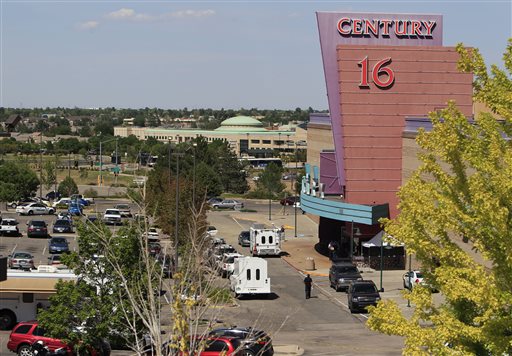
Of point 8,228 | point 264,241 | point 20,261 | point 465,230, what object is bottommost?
point 8,228

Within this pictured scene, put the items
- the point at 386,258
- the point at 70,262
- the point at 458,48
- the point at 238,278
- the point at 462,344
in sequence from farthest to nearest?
1. the point at 386,258
2. the point at 238,278
3. the point at 70,262
4. the point at 458,48
5. the point at 462,344

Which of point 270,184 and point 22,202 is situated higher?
point 22,202

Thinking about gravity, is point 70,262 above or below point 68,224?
above

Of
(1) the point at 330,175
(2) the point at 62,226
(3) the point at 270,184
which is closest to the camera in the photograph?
(1) the point at 330,175

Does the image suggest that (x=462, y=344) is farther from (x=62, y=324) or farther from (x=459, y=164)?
(x=62, y=324)

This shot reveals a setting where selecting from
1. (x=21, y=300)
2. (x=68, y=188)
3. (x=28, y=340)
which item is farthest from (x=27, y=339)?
(x=68, y=188)

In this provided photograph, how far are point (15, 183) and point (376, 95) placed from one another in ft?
136

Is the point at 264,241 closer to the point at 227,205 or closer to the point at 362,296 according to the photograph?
the point at 362,296

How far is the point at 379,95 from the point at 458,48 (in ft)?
139

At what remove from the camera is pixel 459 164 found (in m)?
20.0

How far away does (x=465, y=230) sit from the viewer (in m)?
19.2

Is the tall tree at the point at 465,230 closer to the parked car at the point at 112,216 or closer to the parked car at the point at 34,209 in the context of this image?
the parked car at the point at 112,216

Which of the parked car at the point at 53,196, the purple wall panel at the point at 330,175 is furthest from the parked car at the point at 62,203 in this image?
the purple wall panel at the point at 330,175

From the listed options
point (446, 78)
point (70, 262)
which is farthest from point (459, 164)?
point (446, 78)
